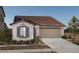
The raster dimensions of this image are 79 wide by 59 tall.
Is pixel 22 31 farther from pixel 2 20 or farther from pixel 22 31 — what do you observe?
pixel 2 20

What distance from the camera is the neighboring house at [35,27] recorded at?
14.9 metres

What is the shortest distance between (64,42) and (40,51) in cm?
142

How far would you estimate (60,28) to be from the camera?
49.4 ft

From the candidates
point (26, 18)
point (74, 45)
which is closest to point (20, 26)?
point (26, 18)

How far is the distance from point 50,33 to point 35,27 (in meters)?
0.84

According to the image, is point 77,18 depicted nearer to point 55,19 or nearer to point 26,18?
A: point 55,19

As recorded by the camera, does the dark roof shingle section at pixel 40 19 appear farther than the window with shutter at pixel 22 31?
No

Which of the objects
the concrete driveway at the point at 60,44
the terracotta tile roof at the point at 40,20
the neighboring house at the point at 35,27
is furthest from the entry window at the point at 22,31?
the concrete driveway at the point at 60,44

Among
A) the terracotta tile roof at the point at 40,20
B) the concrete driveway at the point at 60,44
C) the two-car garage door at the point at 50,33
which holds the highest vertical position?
the terracotta tile roof at the point at 40,20

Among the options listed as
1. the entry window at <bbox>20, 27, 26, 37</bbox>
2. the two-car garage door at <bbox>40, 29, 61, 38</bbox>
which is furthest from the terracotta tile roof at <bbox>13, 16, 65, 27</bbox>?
the entry window at <bbox>20, 27, 26, 37</bbox>

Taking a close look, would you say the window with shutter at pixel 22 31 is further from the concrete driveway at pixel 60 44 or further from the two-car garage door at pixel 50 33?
the concrete driveway at pixel 60 44

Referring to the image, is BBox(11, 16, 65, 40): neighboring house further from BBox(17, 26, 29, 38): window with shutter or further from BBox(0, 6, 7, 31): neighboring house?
BBox(0, 6, 7, 31): neighboring house

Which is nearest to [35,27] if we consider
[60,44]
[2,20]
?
[60,44]
